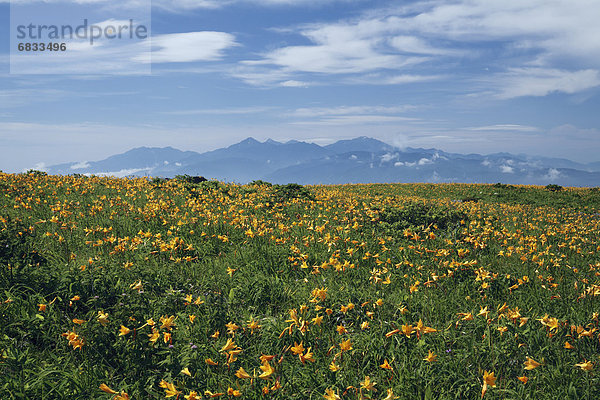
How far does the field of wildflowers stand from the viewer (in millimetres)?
3342

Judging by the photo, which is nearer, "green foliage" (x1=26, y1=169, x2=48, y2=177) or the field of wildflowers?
the field of wildflowers

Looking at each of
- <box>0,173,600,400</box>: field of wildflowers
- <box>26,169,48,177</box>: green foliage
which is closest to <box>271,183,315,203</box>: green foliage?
<box>0,173,600,400</box>: field of wildflowers

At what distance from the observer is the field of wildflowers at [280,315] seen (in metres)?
3.34

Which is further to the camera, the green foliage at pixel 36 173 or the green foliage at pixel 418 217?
the green foliage at pixel 36 173

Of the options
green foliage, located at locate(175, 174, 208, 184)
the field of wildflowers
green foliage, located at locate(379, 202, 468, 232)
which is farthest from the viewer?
green foliage, located at locate(175, 174, 208, 184)

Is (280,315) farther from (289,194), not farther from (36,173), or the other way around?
(36,173)

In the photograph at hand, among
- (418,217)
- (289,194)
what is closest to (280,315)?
(418,217)

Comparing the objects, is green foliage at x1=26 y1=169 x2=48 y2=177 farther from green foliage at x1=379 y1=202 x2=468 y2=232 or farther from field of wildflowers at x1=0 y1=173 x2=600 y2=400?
green foliage at x1=379 y1=202 x2=468 y2=232

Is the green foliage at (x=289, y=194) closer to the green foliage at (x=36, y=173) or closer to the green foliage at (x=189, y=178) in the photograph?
the green foliage at (x=189, y=178)

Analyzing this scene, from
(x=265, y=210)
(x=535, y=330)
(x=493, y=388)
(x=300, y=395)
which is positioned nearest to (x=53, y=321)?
(x=300, y=395)

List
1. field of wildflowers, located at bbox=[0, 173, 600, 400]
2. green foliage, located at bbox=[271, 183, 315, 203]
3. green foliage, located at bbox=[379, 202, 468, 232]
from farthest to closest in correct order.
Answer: green foliage, located at bbox=[271, 183, 315, 203]
green foliage, located at bbox=[379, 202, 468, 232]
field of wildflowers, located at bbox=[0, 173, 600, 400]

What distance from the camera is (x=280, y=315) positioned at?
15.2 feet

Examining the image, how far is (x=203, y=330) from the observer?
13.5 feet

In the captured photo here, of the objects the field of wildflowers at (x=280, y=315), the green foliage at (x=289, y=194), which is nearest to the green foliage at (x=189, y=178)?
the green foliage at (x=289, y=194)
